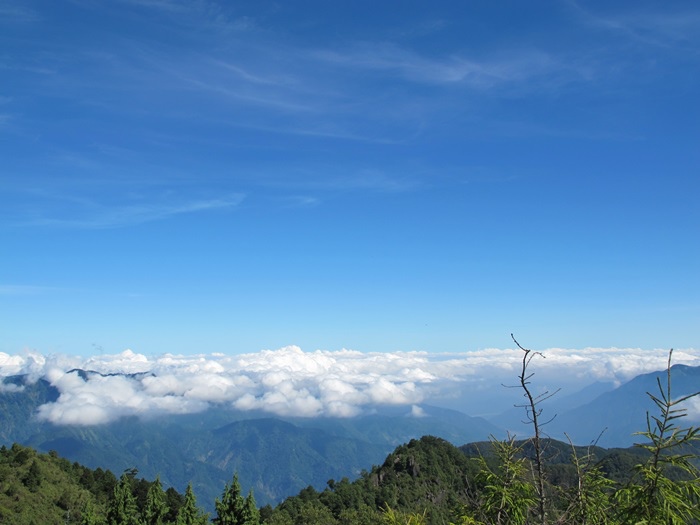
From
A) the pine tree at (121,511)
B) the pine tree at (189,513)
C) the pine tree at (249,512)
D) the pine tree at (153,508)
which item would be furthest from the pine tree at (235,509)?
the pine tree at (153,508)

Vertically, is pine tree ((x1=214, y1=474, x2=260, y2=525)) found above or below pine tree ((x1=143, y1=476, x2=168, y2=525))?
above

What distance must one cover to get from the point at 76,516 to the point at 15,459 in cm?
1846

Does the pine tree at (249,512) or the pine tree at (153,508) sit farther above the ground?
the pine tree at (249,512)

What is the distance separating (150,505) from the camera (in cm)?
7550

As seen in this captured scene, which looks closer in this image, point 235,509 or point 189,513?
point 235,509

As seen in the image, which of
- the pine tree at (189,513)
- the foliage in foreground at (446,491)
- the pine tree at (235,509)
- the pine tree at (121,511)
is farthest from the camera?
the pine tree at (121,511)

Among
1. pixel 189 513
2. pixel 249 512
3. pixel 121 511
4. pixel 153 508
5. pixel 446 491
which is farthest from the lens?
pixel 446 491

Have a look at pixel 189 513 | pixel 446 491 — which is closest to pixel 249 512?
pixel 189 513

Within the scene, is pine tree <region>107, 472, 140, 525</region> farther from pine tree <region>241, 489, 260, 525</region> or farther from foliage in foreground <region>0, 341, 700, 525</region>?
pine tree <region>241, 489, 260, 525</region>

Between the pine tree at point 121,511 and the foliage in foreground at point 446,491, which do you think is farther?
the pine tree at point 121,511

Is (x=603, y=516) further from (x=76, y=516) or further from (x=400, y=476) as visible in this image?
(x=400, y=476)

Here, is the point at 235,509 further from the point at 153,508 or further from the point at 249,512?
the point at 153,508

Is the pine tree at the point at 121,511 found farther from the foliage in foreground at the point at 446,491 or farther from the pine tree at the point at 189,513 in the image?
the pine tree at the point at 189,513

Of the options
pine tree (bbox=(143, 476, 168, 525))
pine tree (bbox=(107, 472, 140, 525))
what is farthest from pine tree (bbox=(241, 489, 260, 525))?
pine tree (bbox=(107, 472, 140, 525))
